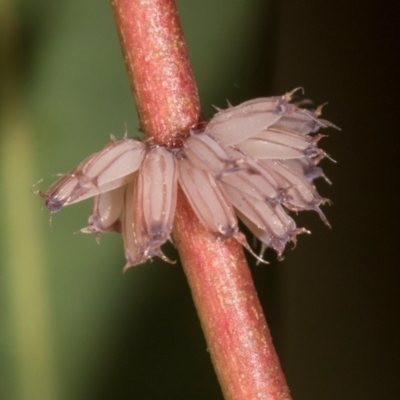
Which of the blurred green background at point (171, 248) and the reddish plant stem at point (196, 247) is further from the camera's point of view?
the blurred green background at point (171, 248)

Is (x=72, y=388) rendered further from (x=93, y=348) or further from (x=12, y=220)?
(x=12, y=220)

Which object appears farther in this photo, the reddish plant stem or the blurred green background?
the blurred green background

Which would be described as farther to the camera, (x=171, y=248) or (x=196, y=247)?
(x=171, y=248)

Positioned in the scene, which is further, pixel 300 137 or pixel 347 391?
pixel 347 391

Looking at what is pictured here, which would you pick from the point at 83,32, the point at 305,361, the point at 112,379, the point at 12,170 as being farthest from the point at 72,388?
the point at 83,32
